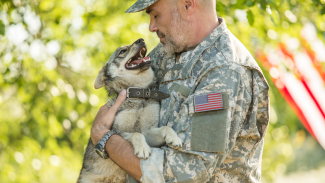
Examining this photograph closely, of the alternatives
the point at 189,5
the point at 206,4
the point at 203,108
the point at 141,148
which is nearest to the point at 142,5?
the point at 189,5

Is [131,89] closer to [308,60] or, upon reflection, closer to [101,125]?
[101,125]

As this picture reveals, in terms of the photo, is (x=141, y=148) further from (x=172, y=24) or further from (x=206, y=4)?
(x=206, y=4)

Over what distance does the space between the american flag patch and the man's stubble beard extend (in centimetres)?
81

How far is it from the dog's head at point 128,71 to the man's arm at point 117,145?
14.0 inches

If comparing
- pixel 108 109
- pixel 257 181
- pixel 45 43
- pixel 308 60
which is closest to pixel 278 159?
pixel 308 60

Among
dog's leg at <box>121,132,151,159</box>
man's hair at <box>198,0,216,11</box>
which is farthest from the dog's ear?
man's hair at <box>198,0,216,11</box>

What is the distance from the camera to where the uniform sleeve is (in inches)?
70.3

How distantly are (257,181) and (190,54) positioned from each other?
1205 millimetres

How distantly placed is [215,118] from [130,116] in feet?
3.77

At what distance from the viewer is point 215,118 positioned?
1.83m

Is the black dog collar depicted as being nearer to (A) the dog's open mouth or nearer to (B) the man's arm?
(B) the man's arm

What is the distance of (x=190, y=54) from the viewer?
235cm

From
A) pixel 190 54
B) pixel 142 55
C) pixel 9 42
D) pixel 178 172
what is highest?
pixel 9 42

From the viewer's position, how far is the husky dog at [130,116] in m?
2.37
